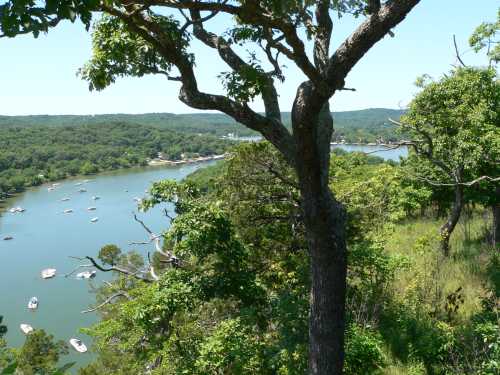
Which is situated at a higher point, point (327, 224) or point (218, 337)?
point (327, 224)

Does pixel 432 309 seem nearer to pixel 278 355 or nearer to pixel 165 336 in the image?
pixel 278 355

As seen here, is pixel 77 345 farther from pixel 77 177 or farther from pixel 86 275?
pixel 77 177

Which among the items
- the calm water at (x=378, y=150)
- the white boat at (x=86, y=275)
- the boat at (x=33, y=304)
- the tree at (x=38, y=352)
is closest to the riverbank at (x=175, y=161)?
the calm water at (x=378, y=150)

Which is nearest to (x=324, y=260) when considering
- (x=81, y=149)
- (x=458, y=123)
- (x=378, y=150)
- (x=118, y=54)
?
(x=118, y=54)

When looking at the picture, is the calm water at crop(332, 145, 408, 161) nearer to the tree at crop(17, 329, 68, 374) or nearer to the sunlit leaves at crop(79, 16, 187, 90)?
the sunlit leaves at crop(79, 16, 187, 90)

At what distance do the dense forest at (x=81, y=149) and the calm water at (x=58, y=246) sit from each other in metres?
14.6

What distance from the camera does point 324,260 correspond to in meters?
3.33

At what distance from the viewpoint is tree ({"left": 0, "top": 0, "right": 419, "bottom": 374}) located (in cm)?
272

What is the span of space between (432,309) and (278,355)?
7.91 feet

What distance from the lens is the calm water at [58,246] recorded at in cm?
2903

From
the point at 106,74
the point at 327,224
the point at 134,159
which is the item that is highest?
the point at 106,74

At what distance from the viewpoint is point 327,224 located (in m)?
3.32

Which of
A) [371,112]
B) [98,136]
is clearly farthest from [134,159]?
→ [371,112]

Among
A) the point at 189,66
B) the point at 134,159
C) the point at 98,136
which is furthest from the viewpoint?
the point at 98,136
